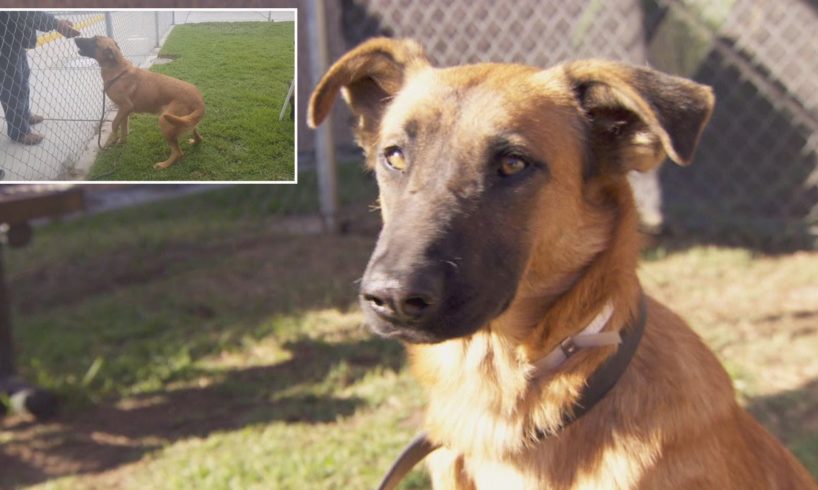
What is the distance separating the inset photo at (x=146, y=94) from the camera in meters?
2.06

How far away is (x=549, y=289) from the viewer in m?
2.51

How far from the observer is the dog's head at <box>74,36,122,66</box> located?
A: 206 centimetres

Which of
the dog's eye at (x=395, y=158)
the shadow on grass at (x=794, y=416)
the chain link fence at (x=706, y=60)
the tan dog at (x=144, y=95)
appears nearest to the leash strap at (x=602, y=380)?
the dog's eye at (x=395, y=158)

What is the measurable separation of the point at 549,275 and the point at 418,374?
1.69 feet

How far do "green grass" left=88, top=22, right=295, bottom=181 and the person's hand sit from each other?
0.62 feet

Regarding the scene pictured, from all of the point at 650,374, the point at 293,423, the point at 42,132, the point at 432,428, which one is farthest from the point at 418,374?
the point at 293,423

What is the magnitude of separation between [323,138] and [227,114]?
4.24m

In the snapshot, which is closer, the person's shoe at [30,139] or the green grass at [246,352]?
the person's shoe at [30,139]

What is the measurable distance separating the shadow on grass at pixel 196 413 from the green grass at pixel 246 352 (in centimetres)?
1

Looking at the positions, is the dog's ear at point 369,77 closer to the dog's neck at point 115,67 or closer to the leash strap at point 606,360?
the dog's neck at point 115,67

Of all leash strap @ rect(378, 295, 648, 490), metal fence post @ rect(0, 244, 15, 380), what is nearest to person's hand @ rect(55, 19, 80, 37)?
leash strap @ rect(378, 295, 648, 490)

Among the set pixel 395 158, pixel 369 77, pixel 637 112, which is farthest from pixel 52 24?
pixel 637 112

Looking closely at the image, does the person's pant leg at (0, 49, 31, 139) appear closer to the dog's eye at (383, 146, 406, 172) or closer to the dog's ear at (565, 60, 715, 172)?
the dog's eye at (383, 146, 406, 172)

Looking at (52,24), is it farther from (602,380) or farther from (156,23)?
(602,380)
